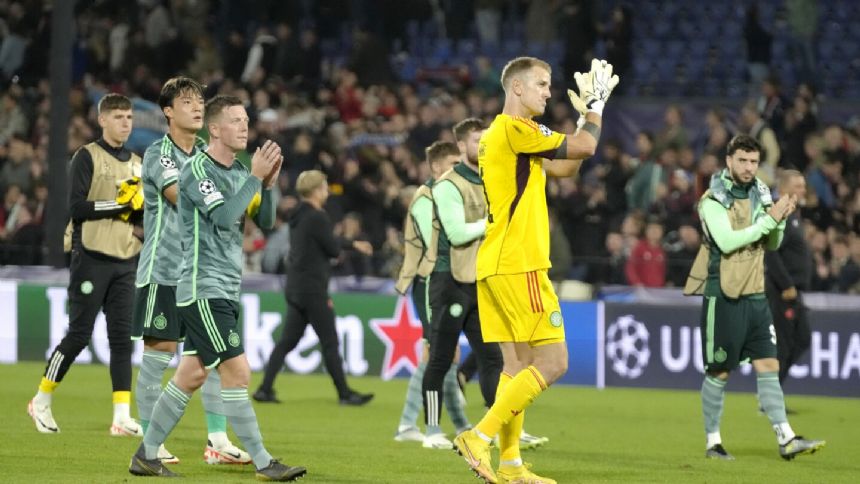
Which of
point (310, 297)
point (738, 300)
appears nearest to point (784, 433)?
point (738, 300)

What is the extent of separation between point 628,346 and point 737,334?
21.0 feet

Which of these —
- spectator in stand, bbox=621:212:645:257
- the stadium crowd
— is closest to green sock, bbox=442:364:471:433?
the stadium crowd

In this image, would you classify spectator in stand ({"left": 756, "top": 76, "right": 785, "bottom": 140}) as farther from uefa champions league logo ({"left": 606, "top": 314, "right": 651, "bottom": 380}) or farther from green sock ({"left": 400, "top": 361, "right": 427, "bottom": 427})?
green sock ({"left": 400, "top": 361, "right": 427, "bottom": 427})

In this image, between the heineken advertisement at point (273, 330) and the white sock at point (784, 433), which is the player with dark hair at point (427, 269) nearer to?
the white sock at point (784, 433)

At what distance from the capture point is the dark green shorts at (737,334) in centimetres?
1139

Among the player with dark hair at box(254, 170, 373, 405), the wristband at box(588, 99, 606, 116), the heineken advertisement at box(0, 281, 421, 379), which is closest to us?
the wristband at box(588, 99, 606, 116)

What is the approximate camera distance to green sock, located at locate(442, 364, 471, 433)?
11.9m

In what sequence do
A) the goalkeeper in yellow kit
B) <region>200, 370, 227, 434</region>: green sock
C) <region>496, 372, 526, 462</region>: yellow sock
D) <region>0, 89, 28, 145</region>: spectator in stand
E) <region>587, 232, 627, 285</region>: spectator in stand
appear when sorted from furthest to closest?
1. <region>0, 89, 28, 145</region>: spectator in stand
2. <region>587, 232, 627, 285</region>: spectator in stand
3. <region>200, 370, 227, 434</region>: green sock
4. <region>496, 372, 526, 462</region>: yellow sock
5. the goalkeeper in yellow kit

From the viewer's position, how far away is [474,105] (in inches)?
899

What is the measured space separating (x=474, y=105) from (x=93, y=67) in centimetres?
739

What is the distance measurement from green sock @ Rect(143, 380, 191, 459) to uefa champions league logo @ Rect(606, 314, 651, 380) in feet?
30.1

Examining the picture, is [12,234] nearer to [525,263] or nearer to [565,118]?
[565,118]

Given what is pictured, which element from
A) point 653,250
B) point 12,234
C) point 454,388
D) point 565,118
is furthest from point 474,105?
point 454,388

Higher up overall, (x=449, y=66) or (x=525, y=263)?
(x=449, y=66)
